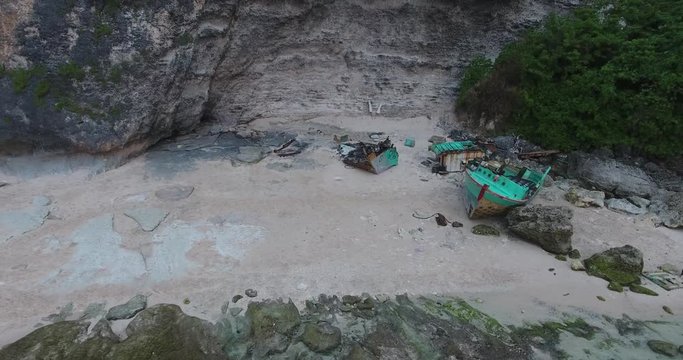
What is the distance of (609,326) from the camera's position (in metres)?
7.79

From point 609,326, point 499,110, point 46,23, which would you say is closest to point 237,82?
point 46,23

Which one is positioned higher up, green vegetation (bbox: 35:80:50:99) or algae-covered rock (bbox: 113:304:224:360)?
green vegetation (bbox: 35:80:50:99)

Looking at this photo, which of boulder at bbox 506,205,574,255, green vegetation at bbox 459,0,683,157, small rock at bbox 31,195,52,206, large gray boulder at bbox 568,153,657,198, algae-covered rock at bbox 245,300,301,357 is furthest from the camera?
large gray boulder at bbox 568,153,657,198

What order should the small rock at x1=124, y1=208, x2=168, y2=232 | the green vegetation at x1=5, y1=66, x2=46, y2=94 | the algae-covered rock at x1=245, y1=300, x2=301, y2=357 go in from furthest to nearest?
the green vegetation at x1=5, y1=66, x2=46, y2=94 → the small rock at x1=124, y1=208, x2=168, y2=232 → the algae-covered rock at x1=245, y1=300, x2=301, y2=357

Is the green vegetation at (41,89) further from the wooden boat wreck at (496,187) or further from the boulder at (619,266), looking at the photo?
the boulder at (619,266)

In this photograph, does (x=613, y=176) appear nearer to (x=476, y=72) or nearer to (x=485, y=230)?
(x=485, y=230)

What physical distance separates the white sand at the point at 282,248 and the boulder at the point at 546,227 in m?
0.33

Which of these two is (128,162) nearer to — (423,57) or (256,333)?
(256,333)

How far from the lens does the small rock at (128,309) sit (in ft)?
24.1

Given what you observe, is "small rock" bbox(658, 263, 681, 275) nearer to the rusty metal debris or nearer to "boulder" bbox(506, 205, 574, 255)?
"boulder" bbox(506, 205, 574, 255)

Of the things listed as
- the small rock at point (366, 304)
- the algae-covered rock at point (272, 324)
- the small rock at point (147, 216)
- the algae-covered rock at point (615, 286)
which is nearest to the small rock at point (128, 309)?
the algae-covered rock at point (272, 324)

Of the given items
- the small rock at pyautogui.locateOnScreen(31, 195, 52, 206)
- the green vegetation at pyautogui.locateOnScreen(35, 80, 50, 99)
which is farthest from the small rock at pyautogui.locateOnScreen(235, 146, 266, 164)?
the green vegetation at pyautogui.locateOnScreen(35, 80, 50, 99)

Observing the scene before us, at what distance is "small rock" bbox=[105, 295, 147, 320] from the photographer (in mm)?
7336

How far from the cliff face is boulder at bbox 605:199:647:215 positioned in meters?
6.84
